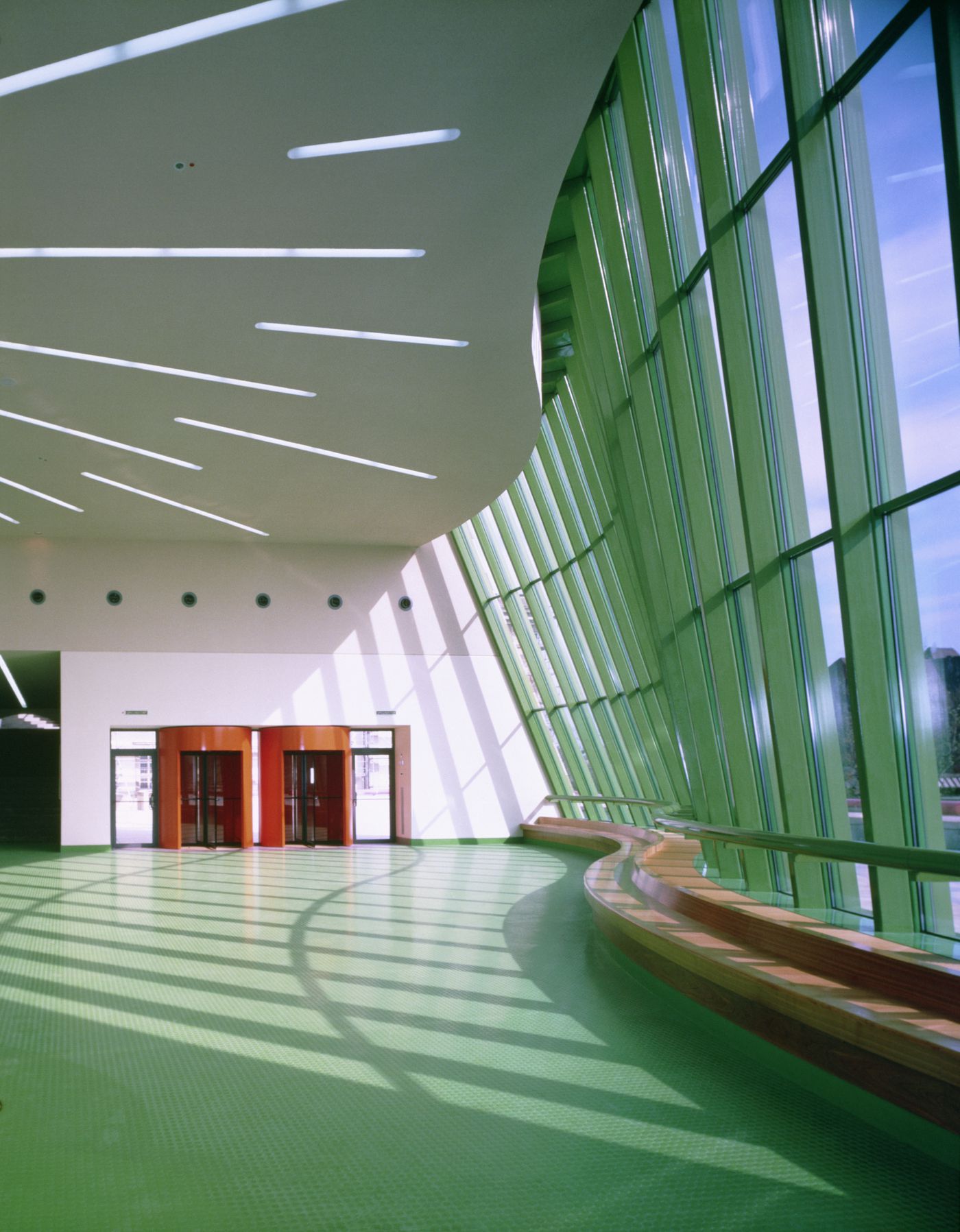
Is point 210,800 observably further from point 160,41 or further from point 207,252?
point 160,41

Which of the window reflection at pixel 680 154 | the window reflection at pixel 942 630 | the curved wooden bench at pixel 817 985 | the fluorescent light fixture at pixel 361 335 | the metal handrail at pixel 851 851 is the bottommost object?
the curved wooden bench at pixel 817 985

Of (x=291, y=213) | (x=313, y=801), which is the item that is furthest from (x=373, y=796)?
(x=291, y=213)

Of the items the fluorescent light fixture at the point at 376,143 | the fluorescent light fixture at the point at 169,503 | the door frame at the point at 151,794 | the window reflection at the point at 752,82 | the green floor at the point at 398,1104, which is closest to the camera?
the green floor at the point at 398,1104

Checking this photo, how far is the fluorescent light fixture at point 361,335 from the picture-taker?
1067 cm

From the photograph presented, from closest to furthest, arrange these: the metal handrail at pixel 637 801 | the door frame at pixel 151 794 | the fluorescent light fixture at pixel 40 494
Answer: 1. the metal handrail at pixel 637 801
2. the fluorescent light fixture at pixel 40 494
3. the door frame at pixel 151 794

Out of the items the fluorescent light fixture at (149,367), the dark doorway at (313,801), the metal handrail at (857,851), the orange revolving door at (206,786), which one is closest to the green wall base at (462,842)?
the dark doorway at (313,801)

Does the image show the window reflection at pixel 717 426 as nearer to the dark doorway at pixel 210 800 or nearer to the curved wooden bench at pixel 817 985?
the curved wooden bench at pixel 817 985

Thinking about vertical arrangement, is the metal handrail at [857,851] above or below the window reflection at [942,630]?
below

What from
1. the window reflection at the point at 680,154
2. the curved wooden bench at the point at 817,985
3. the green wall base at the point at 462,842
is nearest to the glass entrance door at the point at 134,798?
the green wall base at the point at 462,842

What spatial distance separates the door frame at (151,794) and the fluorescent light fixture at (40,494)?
573 centimetres

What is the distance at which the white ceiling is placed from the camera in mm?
6402

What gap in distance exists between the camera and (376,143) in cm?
746

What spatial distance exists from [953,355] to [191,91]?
5051 millimetres

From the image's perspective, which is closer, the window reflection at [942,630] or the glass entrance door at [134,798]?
the window reflection at [942,630]
